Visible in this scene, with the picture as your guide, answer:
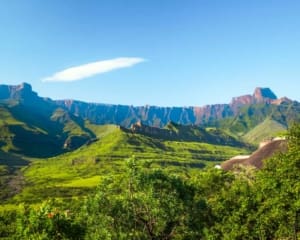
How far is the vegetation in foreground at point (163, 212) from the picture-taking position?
43.0 m

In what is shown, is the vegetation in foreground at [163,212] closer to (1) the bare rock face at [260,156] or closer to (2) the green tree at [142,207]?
(2) the green tree at [142,207]

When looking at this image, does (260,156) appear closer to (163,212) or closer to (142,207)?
(142,207)

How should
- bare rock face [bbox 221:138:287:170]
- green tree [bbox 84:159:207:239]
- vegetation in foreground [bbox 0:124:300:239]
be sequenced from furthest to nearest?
bare rock face [bbox 221:138:287:170] < green tree [bbox 84:159:207:239] < vegetation in foreground [bbox 0:124:300:239]

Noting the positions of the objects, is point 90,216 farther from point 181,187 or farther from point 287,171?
point 287,171

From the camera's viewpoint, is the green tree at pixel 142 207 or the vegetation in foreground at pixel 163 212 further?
the green tree at pixel 142 207

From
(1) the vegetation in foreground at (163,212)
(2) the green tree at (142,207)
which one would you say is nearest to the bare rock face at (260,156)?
(1) the vegetation in foreground at (163,212)

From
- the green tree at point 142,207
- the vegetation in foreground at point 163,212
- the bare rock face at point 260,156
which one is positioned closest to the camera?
the vegetation in foreground at point 163,212

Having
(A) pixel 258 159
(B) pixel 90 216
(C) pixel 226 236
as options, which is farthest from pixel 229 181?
(A) pixel 258 159

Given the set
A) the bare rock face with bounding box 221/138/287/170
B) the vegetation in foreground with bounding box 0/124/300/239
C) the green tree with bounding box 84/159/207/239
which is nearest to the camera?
the vegetation in foreground with bounding box 0/124/300/239

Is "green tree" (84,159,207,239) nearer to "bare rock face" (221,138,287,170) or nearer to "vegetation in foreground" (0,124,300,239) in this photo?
"vegetation in foreground" (0,124,300,239)

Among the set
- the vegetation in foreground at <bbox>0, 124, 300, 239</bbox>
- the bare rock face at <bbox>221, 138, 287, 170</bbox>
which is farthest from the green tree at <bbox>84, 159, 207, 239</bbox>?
the bare rock face at <bbox>221, 138, 287, 170</bbox>

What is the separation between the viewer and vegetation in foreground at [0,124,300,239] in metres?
43.0

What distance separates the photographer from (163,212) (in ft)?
162

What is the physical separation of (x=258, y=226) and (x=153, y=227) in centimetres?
1630
